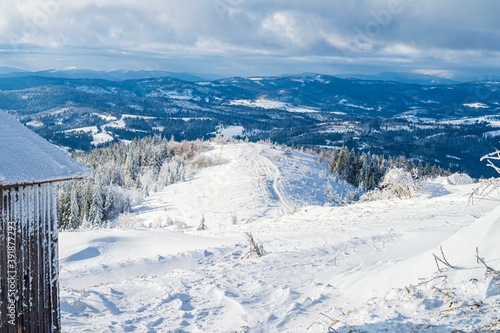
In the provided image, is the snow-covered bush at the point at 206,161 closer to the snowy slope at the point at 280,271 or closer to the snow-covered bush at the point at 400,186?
the snow-covered bush at the point at 400,186

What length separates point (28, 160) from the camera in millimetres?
4535

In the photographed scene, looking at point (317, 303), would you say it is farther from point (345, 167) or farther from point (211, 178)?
point (345, 167)

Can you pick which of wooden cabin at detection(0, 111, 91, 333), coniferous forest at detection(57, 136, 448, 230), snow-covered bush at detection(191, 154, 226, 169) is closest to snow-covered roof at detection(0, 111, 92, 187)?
wooden cabin at detection(0, 111, 91, 333)

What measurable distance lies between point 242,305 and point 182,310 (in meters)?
1.10

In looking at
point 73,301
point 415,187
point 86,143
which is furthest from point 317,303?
point 86,143

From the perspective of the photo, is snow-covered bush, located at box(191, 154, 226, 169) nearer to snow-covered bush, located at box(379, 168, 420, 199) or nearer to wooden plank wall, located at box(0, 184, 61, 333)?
snow-covered bush, located at box(379, 168, 420, 199)

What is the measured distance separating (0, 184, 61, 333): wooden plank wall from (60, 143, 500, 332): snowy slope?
834 millimetres

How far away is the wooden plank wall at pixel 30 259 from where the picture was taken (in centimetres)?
448

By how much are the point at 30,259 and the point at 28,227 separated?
1.51 feet

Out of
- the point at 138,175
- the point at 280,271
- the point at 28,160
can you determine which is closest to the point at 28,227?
the point at 28,160

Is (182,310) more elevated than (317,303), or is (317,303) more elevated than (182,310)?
(317,303)

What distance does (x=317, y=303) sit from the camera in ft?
18.7

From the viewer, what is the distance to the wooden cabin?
4.44 metres

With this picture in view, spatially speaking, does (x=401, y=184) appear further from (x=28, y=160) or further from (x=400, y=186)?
(x=28, y=160)
